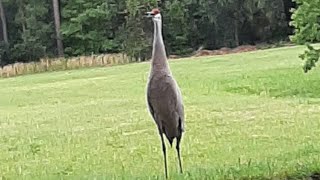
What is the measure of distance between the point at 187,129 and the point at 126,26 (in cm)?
3929

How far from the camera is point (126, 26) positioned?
174ft

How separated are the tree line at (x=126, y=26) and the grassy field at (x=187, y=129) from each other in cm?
2430

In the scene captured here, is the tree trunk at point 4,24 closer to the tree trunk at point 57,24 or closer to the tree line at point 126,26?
the tree line at point 126,26

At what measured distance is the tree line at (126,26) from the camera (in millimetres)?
51062

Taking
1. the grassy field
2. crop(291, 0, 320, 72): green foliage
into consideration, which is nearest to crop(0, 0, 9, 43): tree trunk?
the grassy field

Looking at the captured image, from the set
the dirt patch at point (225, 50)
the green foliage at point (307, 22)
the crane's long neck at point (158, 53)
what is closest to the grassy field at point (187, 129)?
the crane's long neck at point (158, 53)

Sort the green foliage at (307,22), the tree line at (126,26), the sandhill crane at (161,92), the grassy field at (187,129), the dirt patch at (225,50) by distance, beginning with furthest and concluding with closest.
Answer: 1. the tree line at (126,26)
2. the dirt patch at (225,50)
3. the green foliage at (307,22)
4. the grassy field at (187,129)
5. the sandhill crane at (161,92)

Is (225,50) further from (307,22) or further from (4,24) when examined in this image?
(307,22)

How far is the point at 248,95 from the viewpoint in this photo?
21.1 m

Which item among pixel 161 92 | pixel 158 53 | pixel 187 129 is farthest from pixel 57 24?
pixel 161 92

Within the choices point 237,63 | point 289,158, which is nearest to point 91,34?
point 237,63

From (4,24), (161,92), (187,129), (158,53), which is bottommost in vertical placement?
(4,24)

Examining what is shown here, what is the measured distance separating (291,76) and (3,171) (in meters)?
13.8

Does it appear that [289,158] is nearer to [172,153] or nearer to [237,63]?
[172,153]
